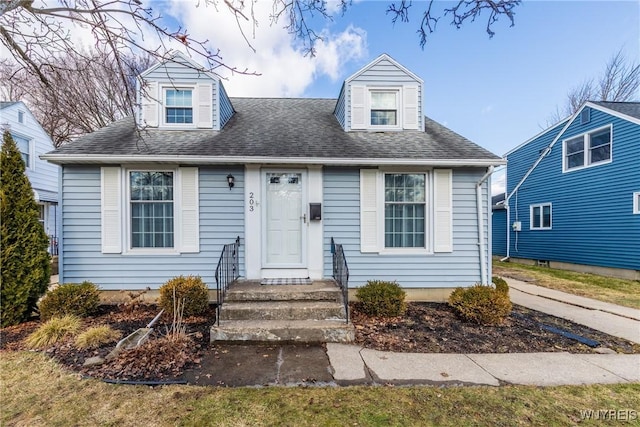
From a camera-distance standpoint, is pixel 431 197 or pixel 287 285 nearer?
pixel 287 285

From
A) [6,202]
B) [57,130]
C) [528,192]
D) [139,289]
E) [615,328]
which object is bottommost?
[615,328]

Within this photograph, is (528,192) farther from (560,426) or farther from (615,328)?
(560,426)

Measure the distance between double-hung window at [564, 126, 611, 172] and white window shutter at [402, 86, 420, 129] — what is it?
8.03m

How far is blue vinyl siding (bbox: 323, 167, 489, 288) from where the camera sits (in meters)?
5.81

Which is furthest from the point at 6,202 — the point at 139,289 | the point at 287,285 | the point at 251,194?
the point at 287,285

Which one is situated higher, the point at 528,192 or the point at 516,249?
the point at 528,192

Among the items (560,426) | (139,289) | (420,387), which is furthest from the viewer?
(139,289)

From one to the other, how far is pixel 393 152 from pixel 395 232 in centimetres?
166

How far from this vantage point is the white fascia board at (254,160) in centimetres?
522

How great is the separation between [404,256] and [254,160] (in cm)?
360

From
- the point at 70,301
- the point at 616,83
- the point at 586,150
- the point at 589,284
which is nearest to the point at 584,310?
the point at 589,284

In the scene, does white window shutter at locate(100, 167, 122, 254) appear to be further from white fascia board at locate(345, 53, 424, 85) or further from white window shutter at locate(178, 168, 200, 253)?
white fascia board at locate(345, 53, 424, 85)

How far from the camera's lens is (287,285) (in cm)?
520

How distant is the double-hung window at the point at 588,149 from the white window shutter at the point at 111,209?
14357 millimetres
